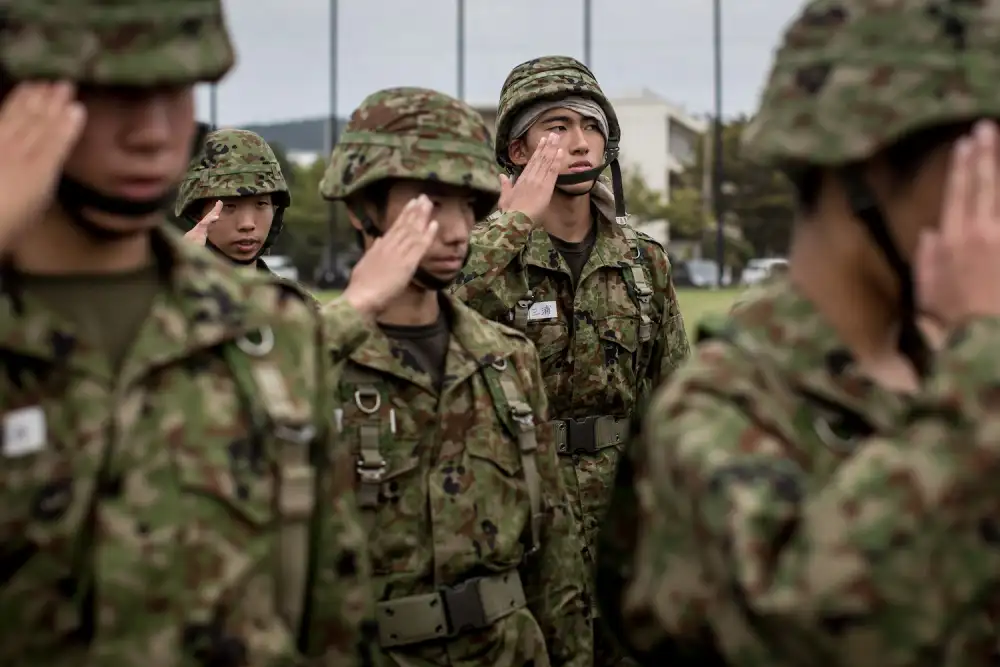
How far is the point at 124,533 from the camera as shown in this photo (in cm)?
250

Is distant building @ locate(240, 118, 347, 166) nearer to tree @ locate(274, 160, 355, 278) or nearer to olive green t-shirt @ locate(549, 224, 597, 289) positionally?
tree @ locate(274, 160, 355, 278)

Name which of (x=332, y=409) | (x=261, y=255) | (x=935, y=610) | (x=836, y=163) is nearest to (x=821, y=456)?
(x=935, y=610)

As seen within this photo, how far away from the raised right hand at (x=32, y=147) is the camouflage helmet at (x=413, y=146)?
5.69ft

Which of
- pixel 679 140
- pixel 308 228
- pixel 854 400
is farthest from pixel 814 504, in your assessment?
pixel 679 140

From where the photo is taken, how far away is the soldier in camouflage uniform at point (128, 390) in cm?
247

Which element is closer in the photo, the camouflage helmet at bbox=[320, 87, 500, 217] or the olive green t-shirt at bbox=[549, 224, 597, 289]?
the camouflage helmet at bbox=[320, 87, 500, 217]

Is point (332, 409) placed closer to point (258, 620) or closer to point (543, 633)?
point (258, 620)

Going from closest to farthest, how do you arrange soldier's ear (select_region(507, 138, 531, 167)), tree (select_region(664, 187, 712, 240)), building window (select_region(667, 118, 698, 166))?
soldier's ear (select_region(507, 138, 531, 167)) < tree (select_region(664, 187, 712, 240)) < building window (select_region(667, 118, 698, 166))

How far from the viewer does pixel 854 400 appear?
2479mm

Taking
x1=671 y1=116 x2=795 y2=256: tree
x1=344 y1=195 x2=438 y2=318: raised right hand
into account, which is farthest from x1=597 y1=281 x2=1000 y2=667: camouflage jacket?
x1=671 y1=116 x2=795 y2=256: tree

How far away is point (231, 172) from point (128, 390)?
4415 mm

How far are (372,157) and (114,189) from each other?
5.68ft

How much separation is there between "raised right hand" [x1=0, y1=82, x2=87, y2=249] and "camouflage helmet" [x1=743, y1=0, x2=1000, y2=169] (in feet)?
4.06

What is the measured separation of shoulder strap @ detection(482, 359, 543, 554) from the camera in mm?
4172
